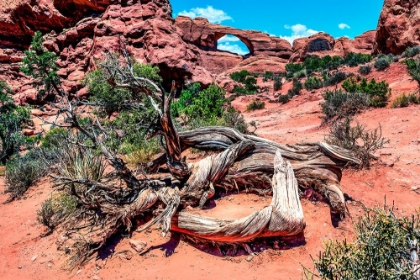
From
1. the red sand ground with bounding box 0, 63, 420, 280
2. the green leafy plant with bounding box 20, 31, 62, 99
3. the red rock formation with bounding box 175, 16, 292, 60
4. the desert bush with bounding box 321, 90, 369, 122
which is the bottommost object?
the red sand ground with bounding box 0, 63, 420, 280

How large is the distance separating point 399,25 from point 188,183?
919 inches

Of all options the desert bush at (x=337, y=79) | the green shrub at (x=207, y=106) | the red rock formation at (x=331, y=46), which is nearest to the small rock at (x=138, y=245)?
the green shrub at (x=207, y=106)

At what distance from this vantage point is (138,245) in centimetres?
344

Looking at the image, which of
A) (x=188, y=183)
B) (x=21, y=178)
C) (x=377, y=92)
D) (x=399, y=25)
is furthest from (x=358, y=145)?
(x=399, y=25)

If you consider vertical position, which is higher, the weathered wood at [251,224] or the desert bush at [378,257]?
the desert bush at [378,257]

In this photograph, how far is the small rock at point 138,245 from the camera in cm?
341

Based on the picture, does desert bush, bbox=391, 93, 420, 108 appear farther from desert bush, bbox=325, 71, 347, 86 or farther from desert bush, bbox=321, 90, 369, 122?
desert bush, bbox=325, 71, 347, 86

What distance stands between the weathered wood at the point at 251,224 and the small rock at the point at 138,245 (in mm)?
413

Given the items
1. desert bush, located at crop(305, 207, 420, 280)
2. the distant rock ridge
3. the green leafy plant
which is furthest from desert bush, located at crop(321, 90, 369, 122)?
the green leafy plant

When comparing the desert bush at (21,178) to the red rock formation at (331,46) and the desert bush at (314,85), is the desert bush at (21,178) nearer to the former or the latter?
the desert bush at (314,85)

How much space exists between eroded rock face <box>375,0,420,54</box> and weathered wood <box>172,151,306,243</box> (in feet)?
71.4

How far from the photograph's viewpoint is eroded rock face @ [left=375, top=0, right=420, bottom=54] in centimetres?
1939

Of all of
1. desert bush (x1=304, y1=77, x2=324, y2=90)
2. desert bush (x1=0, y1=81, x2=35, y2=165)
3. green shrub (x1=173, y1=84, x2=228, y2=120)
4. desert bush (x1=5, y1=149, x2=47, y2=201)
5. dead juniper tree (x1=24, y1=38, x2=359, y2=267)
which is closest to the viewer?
dead juniper tree (x1=24, y1=38, x2=359, y2=267)

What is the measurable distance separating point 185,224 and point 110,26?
60.4 feet
